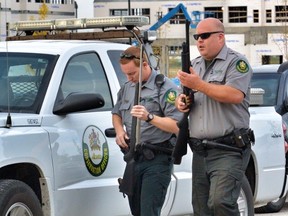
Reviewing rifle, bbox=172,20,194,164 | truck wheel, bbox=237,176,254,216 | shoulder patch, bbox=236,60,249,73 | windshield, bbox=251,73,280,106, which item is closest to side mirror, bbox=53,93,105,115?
rifle, bbox=172,20,194,164

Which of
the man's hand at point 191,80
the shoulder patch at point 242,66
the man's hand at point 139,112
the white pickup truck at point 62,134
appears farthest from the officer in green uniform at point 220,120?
the white pickup truck at point 62,134

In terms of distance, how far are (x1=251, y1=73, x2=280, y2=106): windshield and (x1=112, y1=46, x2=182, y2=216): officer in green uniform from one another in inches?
237

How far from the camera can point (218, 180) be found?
6.07 meters

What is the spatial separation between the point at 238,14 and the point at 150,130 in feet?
242

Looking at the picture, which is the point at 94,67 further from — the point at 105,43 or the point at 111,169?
the point at 111,169

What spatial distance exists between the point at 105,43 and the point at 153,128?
1.33m

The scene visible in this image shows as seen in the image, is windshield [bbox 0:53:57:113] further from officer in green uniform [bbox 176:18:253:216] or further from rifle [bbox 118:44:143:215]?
officer in green uniform [bbox 176:18:253:216]

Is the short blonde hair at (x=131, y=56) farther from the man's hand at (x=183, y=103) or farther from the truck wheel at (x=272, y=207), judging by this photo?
the truck wheel at (x=272, y=207)

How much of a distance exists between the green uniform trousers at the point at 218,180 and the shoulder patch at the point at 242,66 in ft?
1.84

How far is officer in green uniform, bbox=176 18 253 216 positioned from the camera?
604cm

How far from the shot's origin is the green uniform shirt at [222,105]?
20.0ft

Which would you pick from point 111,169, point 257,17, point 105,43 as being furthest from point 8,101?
point 257,17

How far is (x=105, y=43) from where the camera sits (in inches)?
299

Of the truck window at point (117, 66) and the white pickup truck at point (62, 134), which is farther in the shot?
the truck window at point (117, 66)
